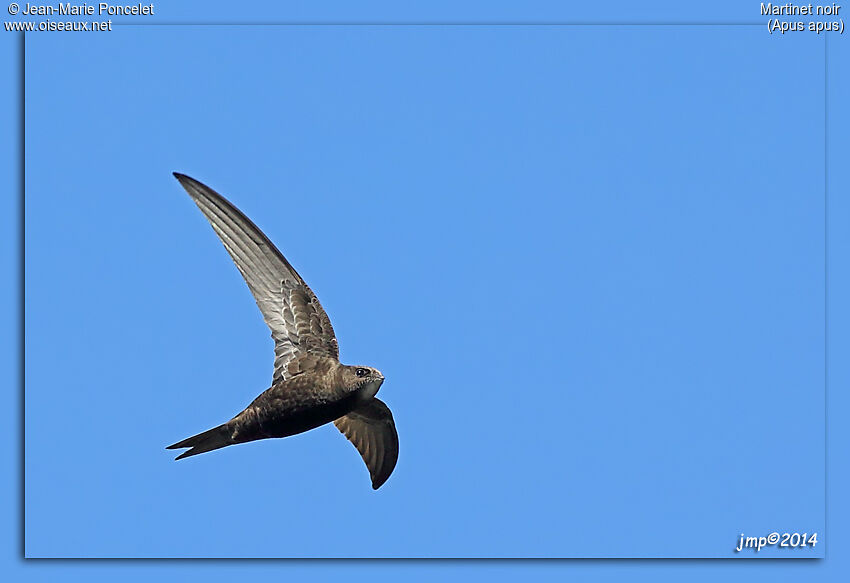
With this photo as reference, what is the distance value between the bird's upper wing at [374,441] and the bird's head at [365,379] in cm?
136

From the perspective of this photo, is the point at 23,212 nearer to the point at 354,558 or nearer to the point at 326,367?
the point at 326,367

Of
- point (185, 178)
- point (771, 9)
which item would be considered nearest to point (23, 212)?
point (185, 178)

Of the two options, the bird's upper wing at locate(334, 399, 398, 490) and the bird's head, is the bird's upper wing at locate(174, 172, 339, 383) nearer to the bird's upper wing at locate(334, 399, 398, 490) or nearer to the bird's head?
the bird's head

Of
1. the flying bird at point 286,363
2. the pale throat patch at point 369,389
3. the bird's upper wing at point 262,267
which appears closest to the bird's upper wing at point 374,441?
the flying bird at point 286,363

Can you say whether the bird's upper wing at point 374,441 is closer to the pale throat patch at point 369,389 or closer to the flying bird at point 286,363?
the flying bird at point 286,363

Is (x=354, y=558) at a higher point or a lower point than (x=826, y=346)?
lower

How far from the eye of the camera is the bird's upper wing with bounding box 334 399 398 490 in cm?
1089

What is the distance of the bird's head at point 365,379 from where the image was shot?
945 cm

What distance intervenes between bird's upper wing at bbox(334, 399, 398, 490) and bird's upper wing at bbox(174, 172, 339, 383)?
1.07 m

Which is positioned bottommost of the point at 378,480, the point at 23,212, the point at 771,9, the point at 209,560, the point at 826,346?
the point at 209,560

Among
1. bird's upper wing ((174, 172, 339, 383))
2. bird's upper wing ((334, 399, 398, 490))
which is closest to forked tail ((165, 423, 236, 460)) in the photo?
bird's upper wing ((174, 172, 339, 383))

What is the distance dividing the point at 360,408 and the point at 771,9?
4.72m

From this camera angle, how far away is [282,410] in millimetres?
9695

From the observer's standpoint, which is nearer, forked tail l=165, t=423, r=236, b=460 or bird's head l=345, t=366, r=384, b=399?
bird's head l=345, t=366, r=384, b=399
